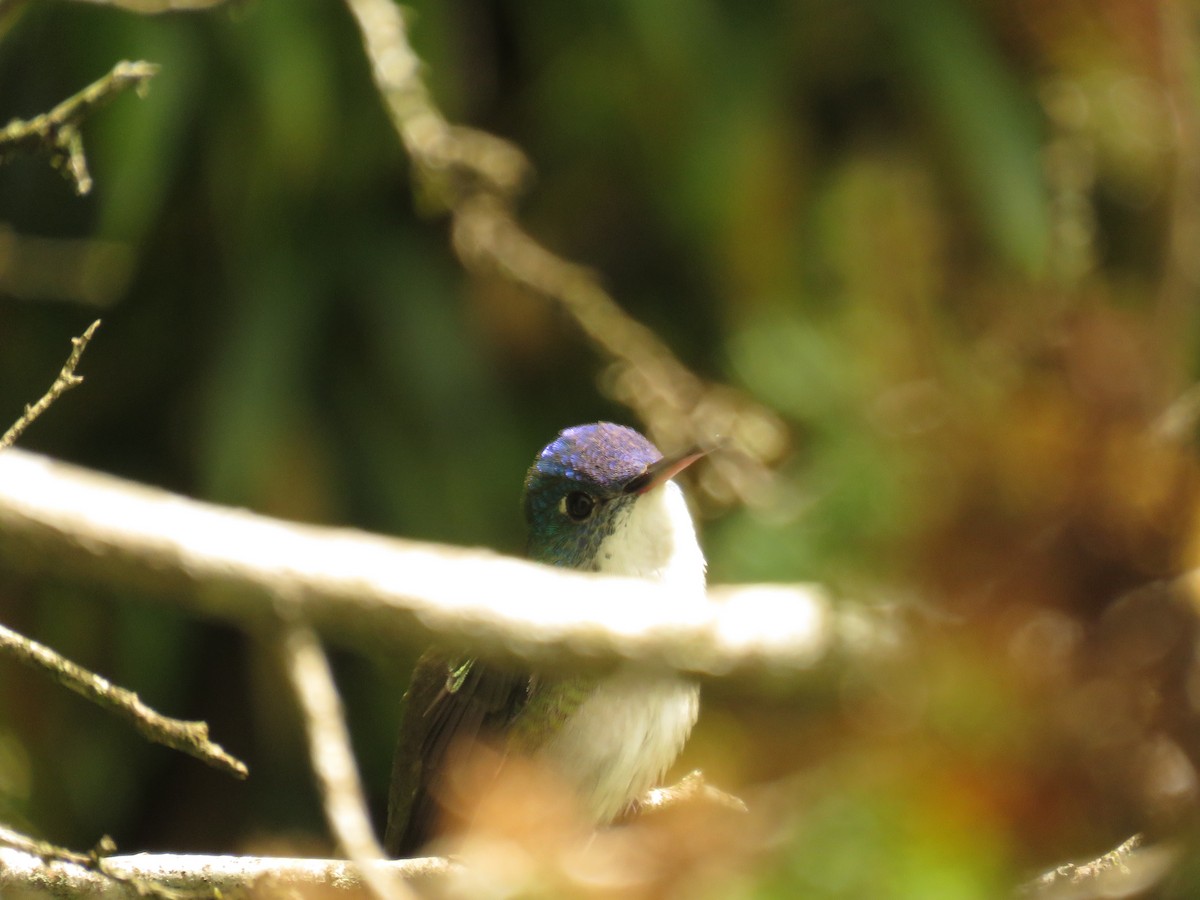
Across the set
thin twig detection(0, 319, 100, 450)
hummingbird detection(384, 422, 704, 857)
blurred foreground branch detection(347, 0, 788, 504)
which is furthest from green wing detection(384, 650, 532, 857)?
thin twig detection(0, 319, 100, 450)

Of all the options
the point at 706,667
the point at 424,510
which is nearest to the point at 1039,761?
the point at 706,667

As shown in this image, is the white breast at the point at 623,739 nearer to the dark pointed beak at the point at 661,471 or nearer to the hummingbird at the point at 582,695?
the hummingbird at the point at 582,695

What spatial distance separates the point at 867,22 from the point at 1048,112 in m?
0.62

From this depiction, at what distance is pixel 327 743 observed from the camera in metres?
1.26

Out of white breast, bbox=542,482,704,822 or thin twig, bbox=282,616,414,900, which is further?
white breast, bbox=542,482,704,822

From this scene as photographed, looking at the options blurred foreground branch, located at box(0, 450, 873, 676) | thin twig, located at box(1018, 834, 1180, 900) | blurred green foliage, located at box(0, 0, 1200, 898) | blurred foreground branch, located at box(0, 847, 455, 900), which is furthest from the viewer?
blurred green foliage, located at box(0, 0, 1200, 898)

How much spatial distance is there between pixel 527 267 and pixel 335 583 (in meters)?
1.94

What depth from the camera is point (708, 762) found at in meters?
0.94

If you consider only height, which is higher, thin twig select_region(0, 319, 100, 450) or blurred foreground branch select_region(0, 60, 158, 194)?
blurred foreground branch select_region(0, 60, 158, 194)

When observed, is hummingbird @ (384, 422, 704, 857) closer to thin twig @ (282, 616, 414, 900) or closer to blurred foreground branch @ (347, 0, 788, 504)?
blurred foreground branch @ (347, 0, 788, 504)

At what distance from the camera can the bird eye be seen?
2.90 metres

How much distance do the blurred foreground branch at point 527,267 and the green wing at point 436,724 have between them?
2.02 ft

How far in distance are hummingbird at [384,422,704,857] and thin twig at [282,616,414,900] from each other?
1144mm

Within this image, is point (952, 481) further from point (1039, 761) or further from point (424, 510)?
point (424, 510)
